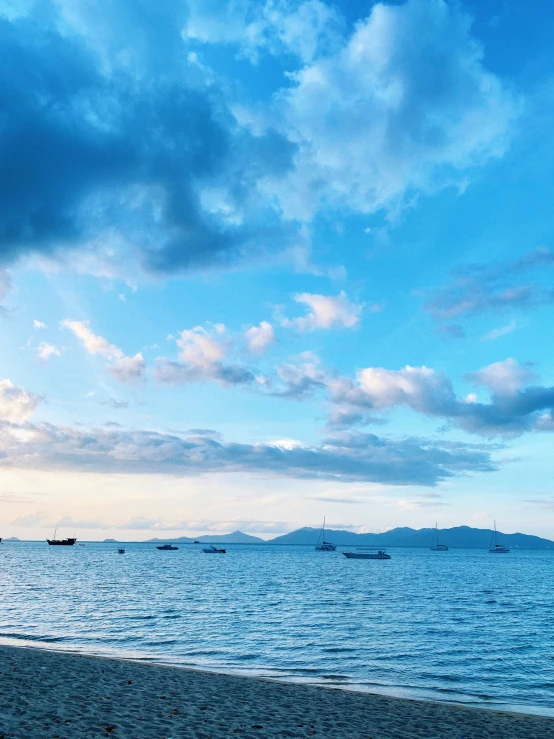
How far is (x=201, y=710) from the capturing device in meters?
18.9

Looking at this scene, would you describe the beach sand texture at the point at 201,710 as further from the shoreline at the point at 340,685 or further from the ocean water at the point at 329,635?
the ocean water at the point at 329,635

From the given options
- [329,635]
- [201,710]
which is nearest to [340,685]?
[201,710]

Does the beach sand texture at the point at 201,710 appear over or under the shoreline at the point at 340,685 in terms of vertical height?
over

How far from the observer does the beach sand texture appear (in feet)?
52.8

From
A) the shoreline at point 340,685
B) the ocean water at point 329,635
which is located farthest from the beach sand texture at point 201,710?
the ocean water at point 329,635

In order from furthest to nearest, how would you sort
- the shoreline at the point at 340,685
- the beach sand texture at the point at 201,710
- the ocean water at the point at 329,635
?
the ocean water at the point at 329,635
the shoreline at the point at 340,685
the beach sand texture at the point at 201,710

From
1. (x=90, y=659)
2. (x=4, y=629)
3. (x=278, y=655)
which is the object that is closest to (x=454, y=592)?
(x=278, y=655)

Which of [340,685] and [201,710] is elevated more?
[201,710]

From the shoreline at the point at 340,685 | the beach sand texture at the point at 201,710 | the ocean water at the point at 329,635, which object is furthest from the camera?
the ocean water at the point at 329,635

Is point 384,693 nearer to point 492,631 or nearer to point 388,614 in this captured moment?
point 492,631

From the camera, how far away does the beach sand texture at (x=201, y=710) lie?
16.1 metres

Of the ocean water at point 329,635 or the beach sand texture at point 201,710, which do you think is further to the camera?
the ocean water at point 329,635

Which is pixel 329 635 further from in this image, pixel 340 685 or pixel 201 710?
pixel 201 710

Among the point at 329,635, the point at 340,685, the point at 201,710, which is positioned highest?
the point at 201,710
